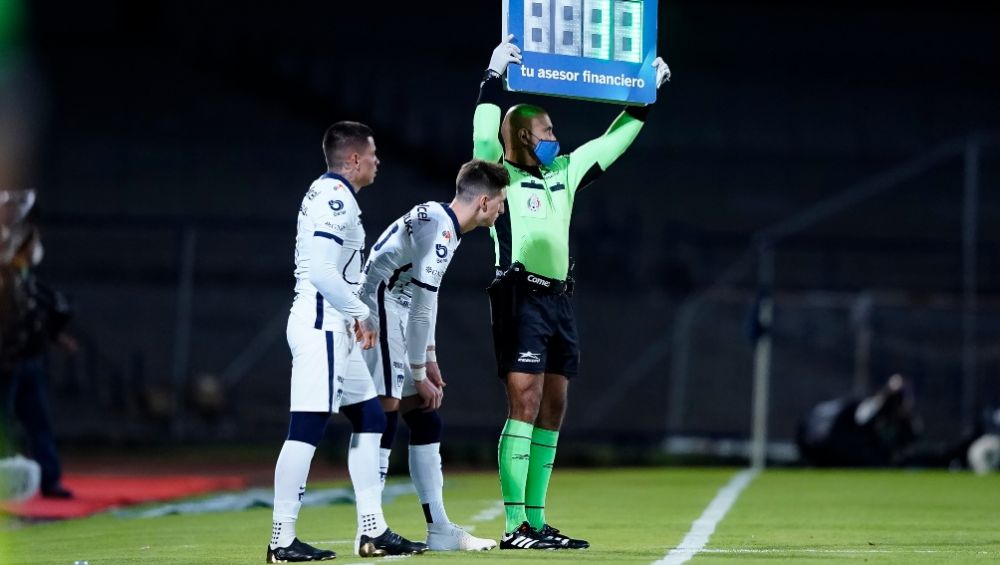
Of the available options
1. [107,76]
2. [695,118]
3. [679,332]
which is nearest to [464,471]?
[679,332]

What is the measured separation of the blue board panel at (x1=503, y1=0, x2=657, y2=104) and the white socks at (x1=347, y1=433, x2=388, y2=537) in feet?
5.87

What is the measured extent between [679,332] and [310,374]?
1405 centimetres

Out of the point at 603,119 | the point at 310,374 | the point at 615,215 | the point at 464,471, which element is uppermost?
the point at 603,119

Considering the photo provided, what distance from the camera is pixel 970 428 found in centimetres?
1816

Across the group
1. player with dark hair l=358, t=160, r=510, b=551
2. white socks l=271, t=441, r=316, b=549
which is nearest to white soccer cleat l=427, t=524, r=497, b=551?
player with dark hair l=358, t=160, r=510, b=551

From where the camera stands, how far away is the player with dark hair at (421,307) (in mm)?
7676

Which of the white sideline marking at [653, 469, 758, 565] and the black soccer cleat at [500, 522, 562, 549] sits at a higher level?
the black soccer cleat at [500, 522, 562, 549]

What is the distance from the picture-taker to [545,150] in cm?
797

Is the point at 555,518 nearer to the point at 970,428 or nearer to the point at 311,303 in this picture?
the point at 311,303

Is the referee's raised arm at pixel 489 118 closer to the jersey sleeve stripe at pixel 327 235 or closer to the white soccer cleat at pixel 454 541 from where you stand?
the jersey sleeve stripe at pixel 327 235

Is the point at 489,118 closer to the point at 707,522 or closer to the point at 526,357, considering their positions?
the point at 526,357

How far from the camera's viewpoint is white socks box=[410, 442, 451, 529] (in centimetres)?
807

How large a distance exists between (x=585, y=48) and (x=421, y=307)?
148 centimetres

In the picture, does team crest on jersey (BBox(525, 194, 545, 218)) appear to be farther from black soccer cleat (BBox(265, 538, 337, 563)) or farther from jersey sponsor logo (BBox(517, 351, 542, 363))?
black soccer cleat (BBox(265, 538, 337, 563))
